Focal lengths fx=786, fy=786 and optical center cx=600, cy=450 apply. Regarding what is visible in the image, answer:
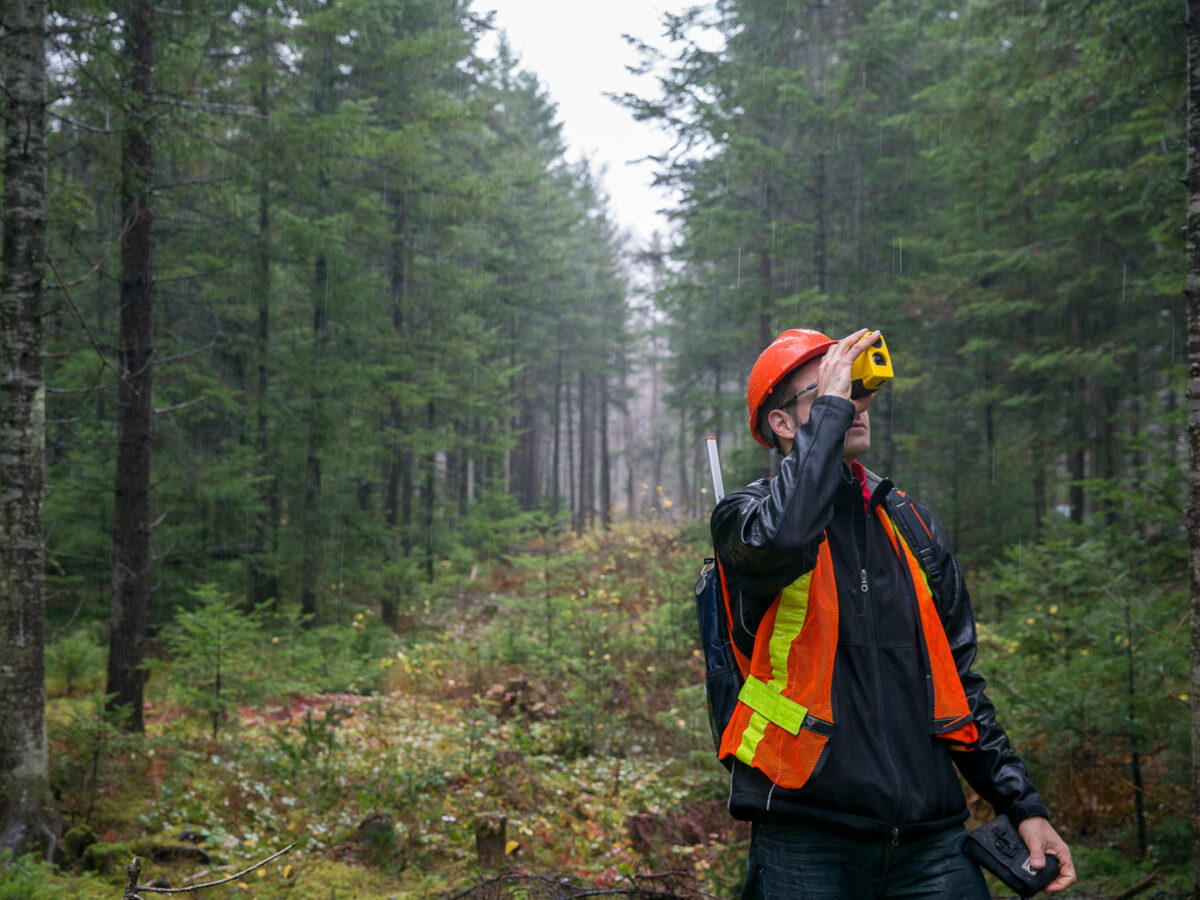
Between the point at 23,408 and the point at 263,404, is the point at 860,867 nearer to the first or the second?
the point at 23,408

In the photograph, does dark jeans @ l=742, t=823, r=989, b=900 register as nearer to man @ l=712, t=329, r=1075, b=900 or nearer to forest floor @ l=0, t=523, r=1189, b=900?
man @ l=712, t=329, r=1075, b=900

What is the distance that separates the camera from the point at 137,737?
22.3 feet

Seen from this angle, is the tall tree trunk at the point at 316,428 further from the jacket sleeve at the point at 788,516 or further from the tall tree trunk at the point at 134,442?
the jacket sleeve at the point at 788,516

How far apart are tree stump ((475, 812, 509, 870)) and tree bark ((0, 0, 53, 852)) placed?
10.2 ft

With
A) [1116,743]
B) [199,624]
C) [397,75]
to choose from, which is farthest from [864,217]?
A: [199,624]

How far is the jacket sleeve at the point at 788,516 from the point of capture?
2.11m

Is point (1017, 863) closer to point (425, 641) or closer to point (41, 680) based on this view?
point (41, 680)

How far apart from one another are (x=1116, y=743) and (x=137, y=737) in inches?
316

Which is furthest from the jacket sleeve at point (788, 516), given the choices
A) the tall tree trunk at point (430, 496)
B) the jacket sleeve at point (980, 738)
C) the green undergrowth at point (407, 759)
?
the tall tree trunk at point (430, 496)

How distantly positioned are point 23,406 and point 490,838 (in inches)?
184

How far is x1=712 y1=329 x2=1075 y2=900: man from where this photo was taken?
85.2 inches

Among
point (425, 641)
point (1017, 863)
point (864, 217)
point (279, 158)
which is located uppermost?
point (864, 217)

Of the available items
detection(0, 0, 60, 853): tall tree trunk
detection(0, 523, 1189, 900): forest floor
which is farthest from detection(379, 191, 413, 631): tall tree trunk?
detection(0, 0, 60, 853): tall tree trunk

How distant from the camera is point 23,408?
19.0ft
